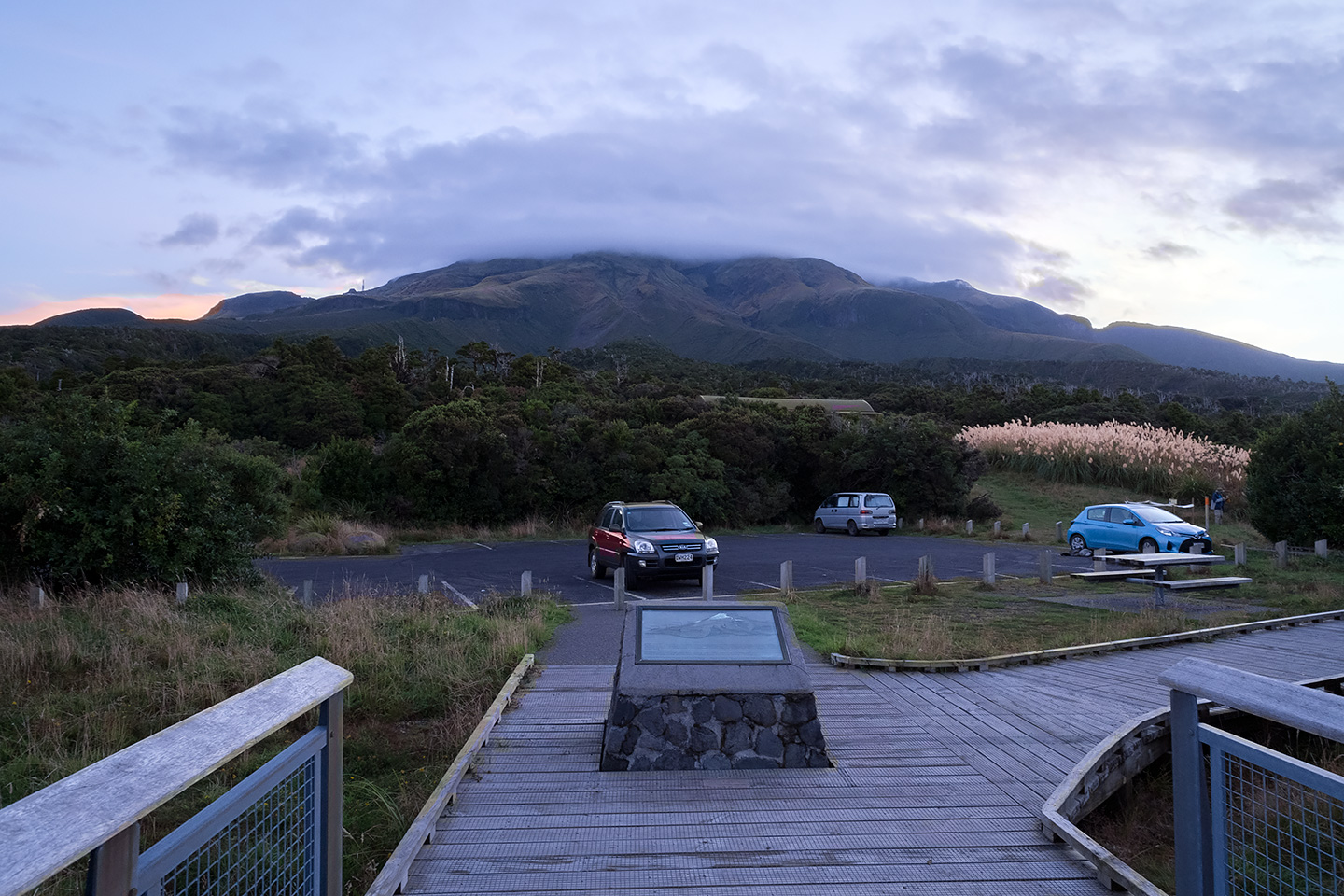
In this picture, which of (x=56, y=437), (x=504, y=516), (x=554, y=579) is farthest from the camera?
(x=504, y=516)

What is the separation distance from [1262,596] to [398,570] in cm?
1726

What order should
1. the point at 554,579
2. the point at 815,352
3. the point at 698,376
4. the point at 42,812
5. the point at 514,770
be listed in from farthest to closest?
the point at 815,352 → the point at 698,376 → the point at 554,579 → the point at 514,770 → the point at 42,812

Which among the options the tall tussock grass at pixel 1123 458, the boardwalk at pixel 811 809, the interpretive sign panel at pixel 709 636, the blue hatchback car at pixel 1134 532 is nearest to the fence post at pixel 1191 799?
the boardwalk at pixel 811 809

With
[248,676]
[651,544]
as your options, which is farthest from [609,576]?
[248,676]

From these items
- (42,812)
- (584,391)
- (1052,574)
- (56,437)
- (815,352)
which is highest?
(815,352)

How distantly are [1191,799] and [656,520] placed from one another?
14.5m

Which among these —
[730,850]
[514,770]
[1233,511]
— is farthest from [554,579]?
[1233,511]

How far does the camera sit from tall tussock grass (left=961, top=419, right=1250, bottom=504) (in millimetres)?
31891

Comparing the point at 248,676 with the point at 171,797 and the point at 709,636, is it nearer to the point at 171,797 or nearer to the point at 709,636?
the point at 709,636

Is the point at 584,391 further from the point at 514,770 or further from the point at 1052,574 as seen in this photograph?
the point at 514,770

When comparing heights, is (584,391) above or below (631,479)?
above

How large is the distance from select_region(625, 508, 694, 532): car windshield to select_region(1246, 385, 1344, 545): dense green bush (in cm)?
1516

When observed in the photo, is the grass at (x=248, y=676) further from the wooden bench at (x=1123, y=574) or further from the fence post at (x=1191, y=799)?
the wooden bench at (x=1123, y=574)

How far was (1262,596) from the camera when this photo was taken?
52.5ft
